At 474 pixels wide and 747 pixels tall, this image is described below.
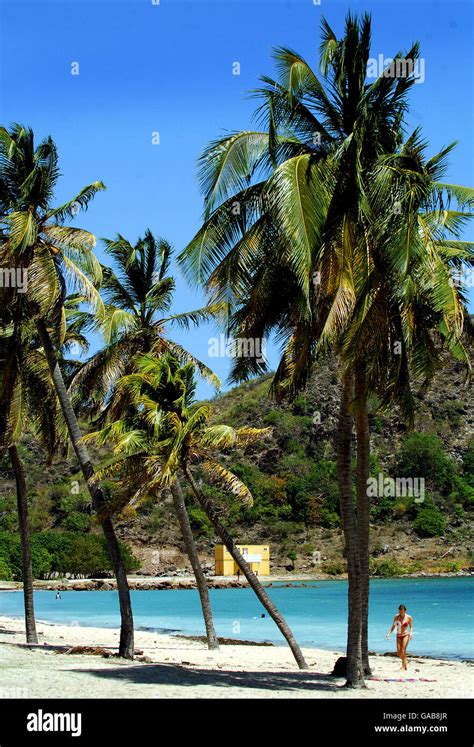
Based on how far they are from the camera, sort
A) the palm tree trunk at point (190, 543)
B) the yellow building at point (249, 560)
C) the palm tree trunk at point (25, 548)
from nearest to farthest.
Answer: the palm tree trunk at point (190, 543) → the palm tree trunk at point (25, 548) → the yellow building at point (249, 560)

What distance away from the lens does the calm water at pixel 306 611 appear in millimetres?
41281

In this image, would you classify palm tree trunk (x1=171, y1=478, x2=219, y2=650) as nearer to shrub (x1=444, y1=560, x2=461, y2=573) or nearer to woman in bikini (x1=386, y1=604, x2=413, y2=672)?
woman in bikini (x1=386, y1=604, x2=413, y2=672)

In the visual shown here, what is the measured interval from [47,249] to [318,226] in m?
8.42

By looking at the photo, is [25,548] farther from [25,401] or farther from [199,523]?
[199,523]

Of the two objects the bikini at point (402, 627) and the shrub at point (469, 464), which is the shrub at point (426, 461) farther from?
the bikini at point (402, 627)

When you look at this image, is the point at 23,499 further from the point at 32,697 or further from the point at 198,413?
the point at 32,697

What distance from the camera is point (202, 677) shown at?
18781 millimetres

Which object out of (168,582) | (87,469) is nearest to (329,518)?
(168,582)

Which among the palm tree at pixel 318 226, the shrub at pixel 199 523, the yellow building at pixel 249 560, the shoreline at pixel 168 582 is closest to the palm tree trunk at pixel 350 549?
the palm tree at pixel 318 226

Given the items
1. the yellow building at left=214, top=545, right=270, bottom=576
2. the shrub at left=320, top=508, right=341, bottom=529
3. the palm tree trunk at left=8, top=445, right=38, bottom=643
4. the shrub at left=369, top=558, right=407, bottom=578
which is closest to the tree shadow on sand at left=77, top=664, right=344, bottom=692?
the palm tree trunk at left=8, top=445, right=38, bottom=643

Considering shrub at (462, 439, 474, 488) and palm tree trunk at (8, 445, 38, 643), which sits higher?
shrub at (462, 439, 474, 488)

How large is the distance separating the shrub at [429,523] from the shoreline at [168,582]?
4.54 meters

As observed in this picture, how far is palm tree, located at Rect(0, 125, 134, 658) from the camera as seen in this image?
21.8 meters

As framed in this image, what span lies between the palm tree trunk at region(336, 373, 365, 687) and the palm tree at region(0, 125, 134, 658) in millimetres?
6585
